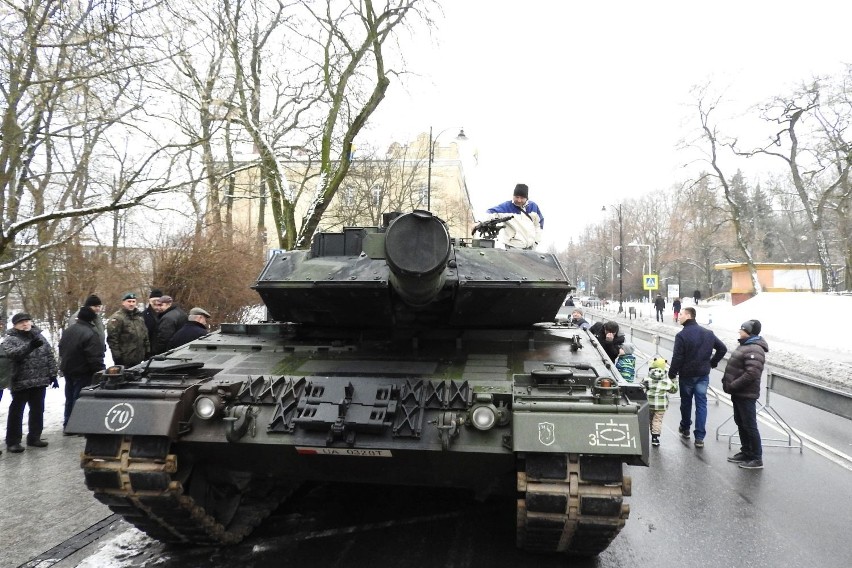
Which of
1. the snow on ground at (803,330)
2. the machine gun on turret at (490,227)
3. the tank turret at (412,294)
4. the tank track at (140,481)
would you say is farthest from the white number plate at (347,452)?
the snow on ground at (803,330)

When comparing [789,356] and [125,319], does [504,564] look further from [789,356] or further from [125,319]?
[789,356]

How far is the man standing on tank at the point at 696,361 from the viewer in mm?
7715

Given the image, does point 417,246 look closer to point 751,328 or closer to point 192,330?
point 192,330

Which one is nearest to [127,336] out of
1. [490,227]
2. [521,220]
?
[490,227]

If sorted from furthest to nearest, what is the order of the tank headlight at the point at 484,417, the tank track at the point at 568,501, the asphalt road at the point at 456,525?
the asphalt road at the point at 456,525
the tank headlight at the point at 484,417
the tank track at the point at 568,501

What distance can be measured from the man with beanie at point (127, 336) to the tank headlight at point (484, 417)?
531 centimetres

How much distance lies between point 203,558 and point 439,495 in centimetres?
236

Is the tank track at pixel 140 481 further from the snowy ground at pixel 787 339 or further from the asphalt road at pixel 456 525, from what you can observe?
the snowy ground at pixel 787 339

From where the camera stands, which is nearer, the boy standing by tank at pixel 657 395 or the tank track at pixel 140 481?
the tank track at pixel 140 481

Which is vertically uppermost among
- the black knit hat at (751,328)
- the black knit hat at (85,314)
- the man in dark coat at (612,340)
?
the black knit hat at (85,314)

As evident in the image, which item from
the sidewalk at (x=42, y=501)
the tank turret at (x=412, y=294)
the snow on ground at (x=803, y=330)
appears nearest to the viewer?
the sidewalk at (x=42, y=501)

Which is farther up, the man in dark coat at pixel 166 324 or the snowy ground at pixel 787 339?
the man in dark coat at pixel 166 324

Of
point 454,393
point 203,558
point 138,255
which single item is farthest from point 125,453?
point 138,255

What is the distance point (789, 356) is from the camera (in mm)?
16250
